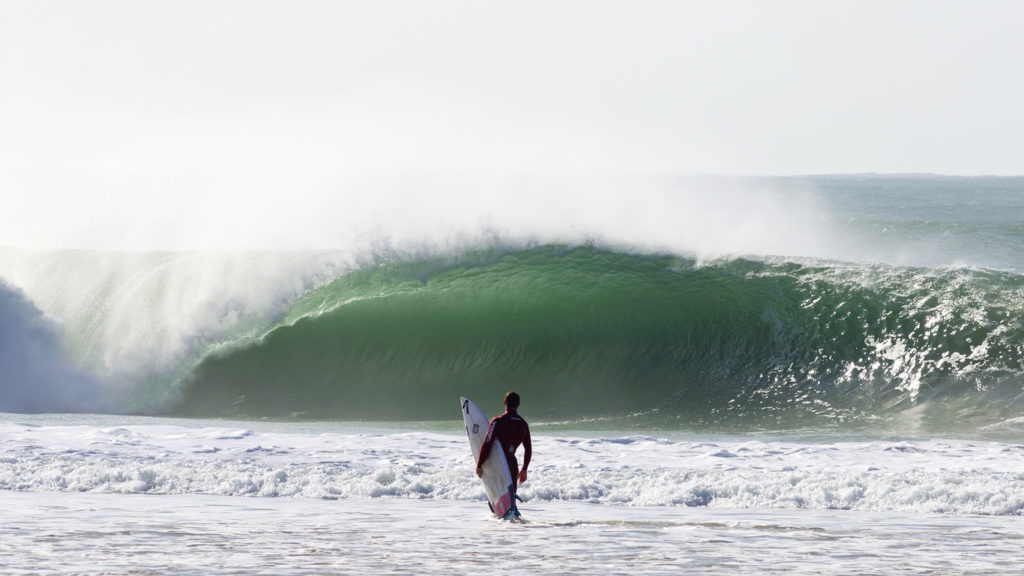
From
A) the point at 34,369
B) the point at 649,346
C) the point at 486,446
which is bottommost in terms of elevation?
the point at 486,446

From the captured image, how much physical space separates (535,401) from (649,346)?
197 cm

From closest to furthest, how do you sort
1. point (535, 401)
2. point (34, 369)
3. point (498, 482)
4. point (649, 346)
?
point (498, 482)
point (535, 401)
point (649, 346)
point (34, 369)

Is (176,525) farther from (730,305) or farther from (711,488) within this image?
(730,305)

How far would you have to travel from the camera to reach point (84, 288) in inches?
697

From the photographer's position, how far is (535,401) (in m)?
13.9

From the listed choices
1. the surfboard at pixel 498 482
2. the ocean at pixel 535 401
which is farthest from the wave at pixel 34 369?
the surfboard at pixel 498 482

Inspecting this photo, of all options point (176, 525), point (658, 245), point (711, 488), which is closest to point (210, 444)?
point (176, 525)

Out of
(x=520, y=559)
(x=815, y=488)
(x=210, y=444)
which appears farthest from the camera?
(x=210, y=444)

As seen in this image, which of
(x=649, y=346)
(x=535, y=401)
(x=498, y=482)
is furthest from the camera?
(x=649, y=346)

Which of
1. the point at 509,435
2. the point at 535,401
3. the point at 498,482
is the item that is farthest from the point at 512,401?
the point at 535,401

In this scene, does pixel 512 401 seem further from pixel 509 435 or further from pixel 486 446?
pixel 486 446

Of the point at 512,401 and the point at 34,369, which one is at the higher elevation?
the point at 34,369

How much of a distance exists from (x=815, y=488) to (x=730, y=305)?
280 inches

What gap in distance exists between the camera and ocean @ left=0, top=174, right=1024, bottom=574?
258 inches
